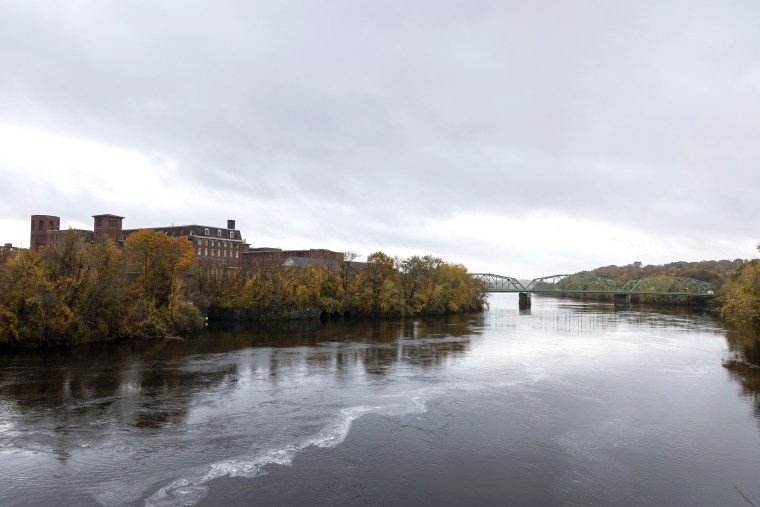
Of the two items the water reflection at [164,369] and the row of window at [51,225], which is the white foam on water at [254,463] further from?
the row of window at [51,225]

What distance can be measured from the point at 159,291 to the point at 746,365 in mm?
54777

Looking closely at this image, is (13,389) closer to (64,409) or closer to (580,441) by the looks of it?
(64,409)

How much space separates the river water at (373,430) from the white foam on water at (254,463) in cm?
8

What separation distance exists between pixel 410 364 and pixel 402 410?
544 inches

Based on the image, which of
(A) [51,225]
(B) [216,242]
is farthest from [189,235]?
(A) [51,225]

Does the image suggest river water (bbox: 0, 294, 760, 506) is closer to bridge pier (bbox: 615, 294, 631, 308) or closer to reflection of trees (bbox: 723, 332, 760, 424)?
reflection of trees (bbox: 723, 332, 760, 424)

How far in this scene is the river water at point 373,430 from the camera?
53.9ft

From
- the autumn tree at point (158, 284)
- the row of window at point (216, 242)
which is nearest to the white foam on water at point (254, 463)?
the autumn tree at point (158, 284)

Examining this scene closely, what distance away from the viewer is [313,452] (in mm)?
19344

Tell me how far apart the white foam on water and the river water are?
0.25 feet

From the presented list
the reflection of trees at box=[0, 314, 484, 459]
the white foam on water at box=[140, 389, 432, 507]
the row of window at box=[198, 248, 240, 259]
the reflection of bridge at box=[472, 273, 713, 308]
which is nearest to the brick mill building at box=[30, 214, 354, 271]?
the row of window at box=[198, 248, 240, 259]

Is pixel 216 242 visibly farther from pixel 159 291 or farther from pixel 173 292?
pixel 173 292

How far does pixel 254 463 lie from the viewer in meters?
18.2

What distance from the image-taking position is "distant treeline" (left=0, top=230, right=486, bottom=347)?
42.7m
